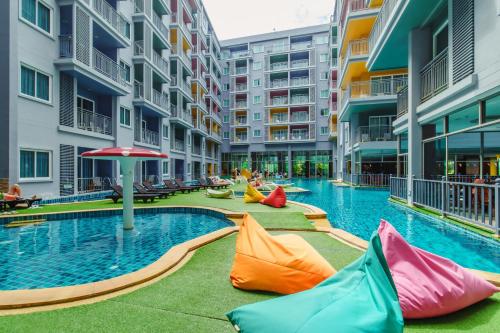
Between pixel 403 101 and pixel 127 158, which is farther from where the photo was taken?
pixel 403 101

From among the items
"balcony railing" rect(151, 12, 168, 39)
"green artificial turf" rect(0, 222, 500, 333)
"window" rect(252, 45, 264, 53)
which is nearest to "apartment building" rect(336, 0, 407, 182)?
"balcony railing" rect(151, 12, 168, 39)

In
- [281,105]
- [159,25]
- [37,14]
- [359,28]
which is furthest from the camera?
[281,105]

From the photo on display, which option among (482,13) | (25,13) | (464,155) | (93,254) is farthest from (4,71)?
(464,155)

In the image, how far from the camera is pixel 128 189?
8.36 meters

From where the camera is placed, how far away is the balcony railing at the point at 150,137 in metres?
23.8

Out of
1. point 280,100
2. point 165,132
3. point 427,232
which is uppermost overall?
point 280,100

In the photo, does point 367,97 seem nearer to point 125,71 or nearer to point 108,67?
point 125,71

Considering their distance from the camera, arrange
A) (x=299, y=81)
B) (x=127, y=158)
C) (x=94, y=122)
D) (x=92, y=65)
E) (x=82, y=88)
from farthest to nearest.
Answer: (x=299, y=81), (x=94, y=122), (x=82, y=88), (x=92, y=65), (x=127, y=158)

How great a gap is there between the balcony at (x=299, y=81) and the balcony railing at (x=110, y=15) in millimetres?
30307

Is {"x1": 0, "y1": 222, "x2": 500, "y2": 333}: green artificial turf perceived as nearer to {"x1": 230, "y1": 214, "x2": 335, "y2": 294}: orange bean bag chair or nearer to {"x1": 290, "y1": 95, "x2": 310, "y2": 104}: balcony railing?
{"x1": 230, "y1": 214, "x2": 335, "y2": 294}: orange bean bag chair

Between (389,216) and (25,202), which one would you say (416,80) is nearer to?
(389,216)

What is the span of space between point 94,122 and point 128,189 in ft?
36.0

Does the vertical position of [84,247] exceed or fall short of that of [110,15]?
it falls short

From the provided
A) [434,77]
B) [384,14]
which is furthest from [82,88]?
[434,77]
